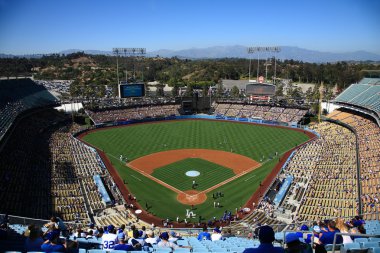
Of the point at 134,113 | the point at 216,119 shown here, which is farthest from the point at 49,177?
the point at 216,119

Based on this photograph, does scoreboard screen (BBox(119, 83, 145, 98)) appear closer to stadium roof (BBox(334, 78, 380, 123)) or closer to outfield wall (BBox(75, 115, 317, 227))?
outfield wall (BBox(75, 115, 317, 227))

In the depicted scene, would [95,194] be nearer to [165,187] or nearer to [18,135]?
[165,187]

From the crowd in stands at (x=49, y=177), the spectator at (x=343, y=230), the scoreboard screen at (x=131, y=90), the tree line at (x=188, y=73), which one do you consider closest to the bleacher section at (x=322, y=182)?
the crowd in stands at (x=49, y=177)

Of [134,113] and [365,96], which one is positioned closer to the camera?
[365,96]

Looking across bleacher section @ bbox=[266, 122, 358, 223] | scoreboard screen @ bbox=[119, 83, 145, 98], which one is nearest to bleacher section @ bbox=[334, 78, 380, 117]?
bleacher section @ bbox=[266, 122, 358, 223]

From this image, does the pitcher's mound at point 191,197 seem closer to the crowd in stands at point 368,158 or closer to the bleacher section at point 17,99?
the crowd in stands at point 368,158

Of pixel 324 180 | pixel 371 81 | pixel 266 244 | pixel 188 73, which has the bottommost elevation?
pixel 324 180

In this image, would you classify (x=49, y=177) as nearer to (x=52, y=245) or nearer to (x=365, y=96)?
(x=52, y=245)

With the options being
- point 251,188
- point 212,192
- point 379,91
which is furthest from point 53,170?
point 379,91
